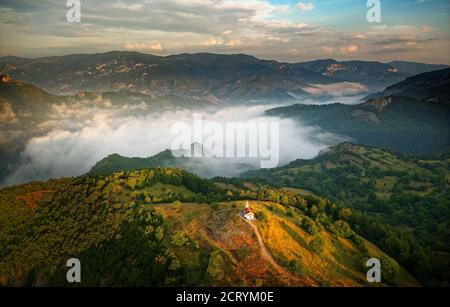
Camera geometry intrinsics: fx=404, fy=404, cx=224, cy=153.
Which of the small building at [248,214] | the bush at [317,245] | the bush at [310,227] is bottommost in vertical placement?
the bush at [317,245]

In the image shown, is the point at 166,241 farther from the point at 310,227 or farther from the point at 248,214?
the point at 310,227

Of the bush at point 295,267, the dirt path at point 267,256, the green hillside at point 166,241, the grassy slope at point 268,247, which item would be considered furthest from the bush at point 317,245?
the dirt path at point 267,256

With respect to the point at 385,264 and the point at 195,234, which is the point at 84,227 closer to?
the point at 195,234

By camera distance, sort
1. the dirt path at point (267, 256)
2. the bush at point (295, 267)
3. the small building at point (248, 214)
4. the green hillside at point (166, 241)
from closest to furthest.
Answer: the dirt path at point (267, 256), the bush at point (295, 267), the green hillside at point (166, 241), the small building at point (248, 214)

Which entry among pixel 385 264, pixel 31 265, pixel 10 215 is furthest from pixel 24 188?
pixel 385 264

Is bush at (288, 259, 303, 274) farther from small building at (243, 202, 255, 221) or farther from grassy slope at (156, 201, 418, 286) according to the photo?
small building at (243, 202, 255, 221)

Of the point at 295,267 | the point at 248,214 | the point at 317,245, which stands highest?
the point at 248,214

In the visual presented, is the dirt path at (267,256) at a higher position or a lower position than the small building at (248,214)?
lower

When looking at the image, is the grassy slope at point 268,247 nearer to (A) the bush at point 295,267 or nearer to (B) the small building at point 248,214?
(A) the bush at point 295,267

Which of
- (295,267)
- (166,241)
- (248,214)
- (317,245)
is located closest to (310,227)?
(317,245)
